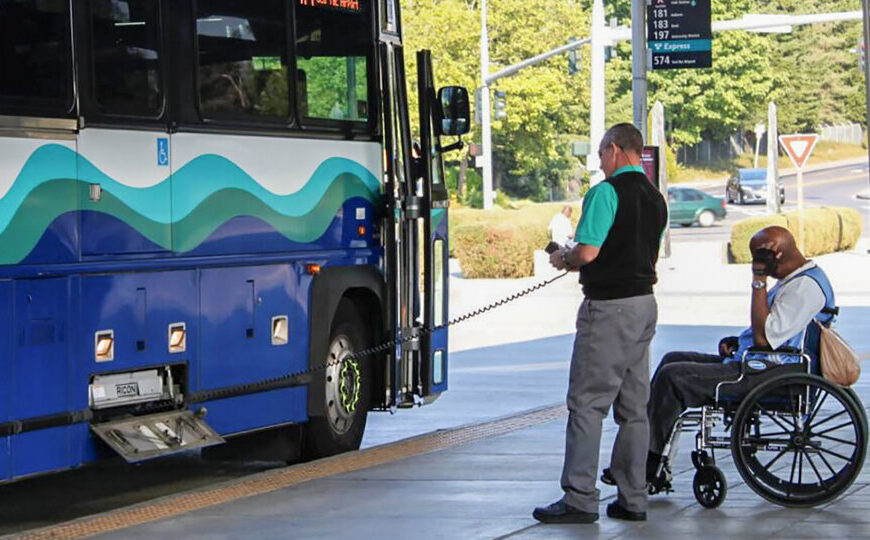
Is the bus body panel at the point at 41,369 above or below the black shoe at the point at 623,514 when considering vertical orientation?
above

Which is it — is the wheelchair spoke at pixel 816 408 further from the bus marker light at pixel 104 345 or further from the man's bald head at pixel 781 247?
the bus marker light at pixel 104 345

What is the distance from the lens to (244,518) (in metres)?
9.20

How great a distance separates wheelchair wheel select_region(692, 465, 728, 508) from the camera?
9.23 metres

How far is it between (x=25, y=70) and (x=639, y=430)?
3.54 m

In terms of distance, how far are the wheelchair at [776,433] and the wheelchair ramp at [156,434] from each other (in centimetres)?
268

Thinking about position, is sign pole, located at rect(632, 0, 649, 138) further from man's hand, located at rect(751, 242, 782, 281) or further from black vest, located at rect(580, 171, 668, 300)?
black vest, located at rect(580, 171, 668, 300)

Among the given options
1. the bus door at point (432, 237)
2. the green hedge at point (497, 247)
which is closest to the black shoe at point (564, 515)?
the bus door at point (432, 237)

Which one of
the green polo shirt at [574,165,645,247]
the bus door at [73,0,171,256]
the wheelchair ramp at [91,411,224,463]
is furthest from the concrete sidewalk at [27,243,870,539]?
the bus door at [73,0,171,256]

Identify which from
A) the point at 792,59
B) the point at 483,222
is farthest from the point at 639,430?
the point at 792,59

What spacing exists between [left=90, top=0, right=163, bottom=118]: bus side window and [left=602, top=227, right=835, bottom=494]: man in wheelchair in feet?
10.6

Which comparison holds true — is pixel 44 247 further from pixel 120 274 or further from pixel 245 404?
pixel 245 404

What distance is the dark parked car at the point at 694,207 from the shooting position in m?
62.1

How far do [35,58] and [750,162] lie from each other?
9391 centimetres

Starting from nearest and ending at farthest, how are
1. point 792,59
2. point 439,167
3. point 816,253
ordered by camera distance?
point 439,167 < point 816,253 < point 792,59
